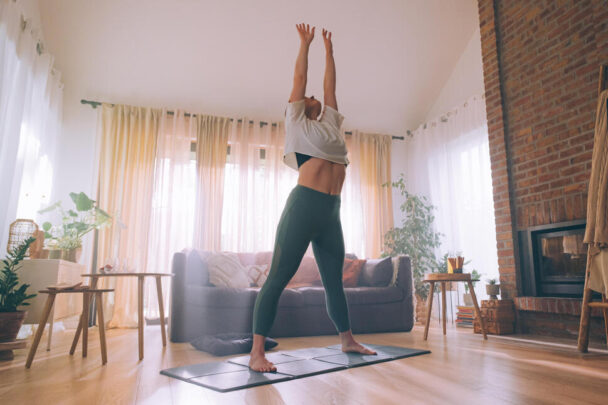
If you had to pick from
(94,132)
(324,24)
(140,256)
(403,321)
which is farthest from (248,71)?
(403,321)

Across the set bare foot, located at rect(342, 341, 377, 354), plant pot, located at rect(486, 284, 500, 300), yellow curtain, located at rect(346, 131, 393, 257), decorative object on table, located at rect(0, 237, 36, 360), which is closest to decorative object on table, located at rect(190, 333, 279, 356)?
bare foot, located at rect(342, 341, 377, 354)

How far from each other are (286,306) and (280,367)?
1.45 metres

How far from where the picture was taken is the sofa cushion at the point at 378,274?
377 cm

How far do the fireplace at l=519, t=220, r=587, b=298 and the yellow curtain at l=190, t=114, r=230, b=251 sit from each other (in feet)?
10.2

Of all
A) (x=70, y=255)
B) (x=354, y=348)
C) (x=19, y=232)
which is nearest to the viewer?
(x=354, y=348)

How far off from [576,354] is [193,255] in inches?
105

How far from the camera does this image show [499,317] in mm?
3209

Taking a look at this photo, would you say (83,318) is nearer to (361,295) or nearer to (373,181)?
(361,295)

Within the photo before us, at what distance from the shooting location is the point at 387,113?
5684 millimetres

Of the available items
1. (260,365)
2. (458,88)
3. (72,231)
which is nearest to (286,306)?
(260,365)

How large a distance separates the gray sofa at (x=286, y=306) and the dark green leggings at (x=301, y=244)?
1299 millimetres

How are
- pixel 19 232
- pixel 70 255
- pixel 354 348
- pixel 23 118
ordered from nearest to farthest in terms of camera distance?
pixel 354 348 → pixel 19 232 → pixel 23 118 → pixel 70 255

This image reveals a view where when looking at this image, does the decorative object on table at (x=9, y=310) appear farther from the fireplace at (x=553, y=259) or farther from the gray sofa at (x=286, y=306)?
the fireplace at (x=553, y=259)

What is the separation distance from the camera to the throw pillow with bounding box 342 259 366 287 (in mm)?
3891
